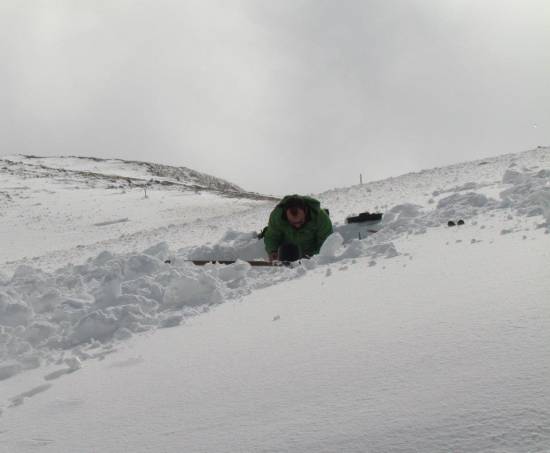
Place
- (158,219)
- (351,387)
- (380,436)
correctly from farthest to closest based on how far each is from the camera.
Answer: (158,219) < (351,387) < (380,436)

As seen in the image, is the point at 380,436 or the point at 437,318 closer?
the point at 380,436

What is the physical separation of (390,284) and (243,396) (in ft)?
5.19

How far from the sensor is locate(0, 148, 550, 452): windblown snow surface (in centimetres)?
144

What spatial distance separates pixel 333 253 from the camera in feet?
15.4

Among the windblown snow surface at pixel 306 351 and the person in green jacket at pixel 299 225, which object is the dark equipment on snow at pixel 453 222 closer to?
the windblown snow surface at pixel 306 351

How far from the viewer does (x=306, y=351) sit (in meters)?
2.20

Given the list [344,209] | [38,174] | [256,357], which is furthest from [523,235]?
[38,174]

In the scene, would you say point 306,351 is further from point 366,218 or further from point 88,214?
point 88,214

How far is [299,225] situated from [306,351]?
16.0 feet

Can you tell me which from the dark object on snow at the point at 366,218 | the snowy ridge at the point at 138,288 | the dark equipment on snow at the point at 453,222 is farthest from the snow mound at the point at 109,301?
the dark object on snow at the point at 366,218

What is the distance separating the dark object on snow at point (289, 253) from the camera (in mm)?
6754

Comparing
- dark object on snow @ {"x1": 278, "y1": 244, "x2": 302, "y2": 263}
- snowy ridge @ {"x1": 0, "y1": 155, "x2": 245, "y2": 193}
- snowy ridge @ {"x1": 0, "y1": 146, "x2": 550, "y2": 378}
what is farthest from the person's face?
snowy ridge @ {"x1": 0, "y1": 155, "x2": 245, "y2": 193}

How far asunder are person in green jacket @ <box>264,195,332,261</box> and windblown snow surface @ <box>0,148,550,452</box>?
1854mm

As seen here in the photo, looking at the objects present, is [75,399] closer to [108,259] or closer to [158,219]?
[108,259]
